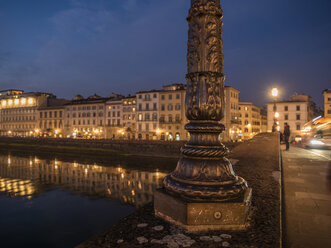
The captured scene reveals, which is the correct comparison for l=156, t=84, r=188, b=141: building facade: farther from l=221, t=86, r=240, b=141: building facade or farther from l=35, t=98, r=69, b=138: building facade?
l=35, t=98, r=69, b=138: building facade

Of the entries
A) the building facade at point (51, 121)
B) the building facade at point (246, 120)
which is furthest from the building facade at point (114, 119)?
the building facade at point (246, 120)

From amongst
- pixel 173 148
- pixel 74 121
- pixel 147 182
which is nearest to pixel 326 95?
pixel 173 148

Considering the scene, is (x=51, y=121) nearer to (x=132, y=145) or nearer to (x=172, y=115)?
(x=172, y=115)

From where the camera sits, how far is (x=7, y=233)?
10023mm

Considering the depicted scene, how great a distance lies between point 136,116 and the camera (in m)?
56.6

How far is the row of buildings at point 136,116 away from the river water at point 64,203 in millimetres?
27187

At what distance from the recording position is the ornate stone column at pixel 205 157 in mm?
1993

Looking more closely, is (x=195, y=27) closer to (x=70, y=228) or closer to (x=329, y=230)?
(x=329, y=230)

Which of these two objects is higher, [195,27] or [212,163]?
[195,27]

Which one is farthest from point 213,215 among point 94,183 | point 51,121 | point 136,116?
point 51,121

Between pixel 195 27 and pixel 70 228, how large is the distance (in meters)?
11.7

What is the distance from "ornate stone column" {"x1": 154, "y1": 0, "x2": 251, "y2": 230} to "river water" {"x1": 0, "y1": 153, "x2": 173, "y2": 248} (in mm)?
9679

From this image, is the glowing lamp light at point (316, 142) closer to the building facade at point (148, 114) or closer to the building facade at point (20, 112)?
the building facade at point (148, 114)

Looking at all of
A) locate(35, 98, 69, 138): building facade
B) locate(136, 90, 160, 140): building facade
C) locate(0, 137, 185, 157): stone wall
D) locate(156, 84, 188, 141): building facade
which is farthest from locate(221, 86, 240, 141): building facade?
locate(35, 98, 69, 138): building facade
